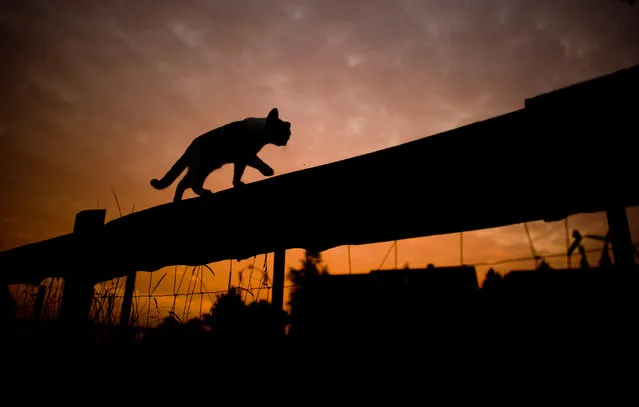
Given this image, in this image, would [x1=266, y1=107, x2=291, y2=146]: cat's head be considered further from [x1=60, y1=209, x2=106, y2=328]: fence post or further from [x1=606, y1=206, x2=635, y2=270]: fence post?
[x1=606, y1=206, x2=635, y2=270]: fence post

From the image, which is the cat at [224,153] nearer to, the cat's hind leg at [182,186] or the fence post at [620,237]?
the cat's hind leg at [182,186]

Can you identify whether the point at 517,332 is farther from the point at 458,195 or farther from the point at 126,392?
the point at 126,392

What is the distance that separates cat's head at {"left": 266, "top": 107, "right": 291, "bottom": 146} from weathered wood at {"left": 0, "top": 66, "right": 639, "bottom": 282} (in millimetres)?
3362

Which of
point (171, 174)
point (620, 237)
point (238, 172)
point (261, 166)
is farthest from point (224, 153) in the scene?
point (620, 237)

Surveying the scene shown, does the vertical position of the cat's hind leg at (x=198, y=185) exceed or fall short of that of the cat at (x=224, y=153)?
it falls short

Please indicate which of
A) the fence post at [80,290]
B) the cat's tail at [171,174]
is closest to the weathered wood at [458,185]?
the fence post at [80,290]

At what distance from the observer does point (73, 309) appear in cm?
280

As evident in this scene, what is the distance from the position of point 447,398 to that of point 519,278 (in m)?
0.38

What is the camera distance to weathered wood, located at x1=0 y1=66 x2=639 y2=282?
93 cm

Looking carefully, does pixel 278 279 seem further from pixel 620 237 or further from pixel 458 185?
pixel 620 237

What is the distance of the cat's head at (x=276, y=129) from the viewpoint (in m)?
5.06

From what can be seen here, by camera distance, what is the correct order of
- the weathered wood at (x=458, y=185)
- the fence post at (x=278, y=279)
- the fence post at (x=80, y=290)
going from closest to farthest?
1. the weathered wood at (x=458, y=185)
2. the fence post at (x=278, y=279)
3. the fence post at (x=80, y=290)

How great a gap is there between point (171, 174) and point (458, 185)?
480 cm

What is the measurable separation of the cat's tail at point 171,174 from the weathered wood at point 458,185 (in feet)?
11.5
